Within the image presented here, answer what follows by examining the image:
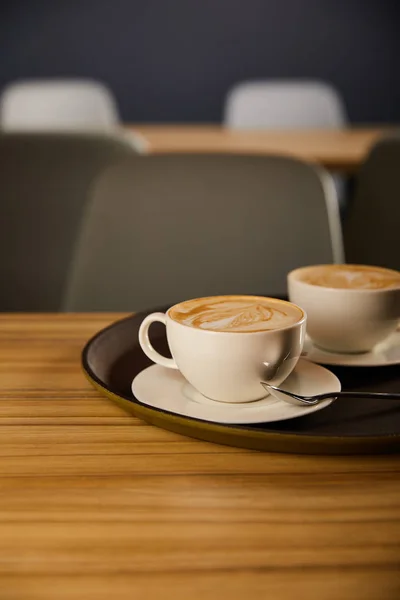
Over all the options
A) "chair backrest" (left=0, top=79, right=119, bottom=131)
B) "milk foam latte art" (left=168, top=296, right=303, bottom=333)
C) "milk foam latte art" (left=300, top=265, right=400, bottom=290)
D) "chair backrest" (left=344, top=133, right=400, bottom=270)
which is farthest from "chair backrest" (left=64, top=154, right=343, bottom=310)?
"chair backrest" (left=0, top=79, right=119, bottom=131)

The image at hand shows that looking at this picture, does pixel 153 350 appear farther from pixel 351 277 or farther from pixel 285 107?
pixel 285 107

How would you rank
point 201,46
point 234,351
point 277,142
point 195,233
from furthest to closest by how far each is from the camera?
point 201,46 → point 277,142 → point 195,233 → point 234,351

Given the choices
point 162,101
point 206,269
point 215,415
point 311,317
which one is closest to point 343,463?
point 215,415

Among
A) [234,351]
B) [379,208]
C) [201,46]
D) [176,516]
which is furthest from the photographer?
[201,46]

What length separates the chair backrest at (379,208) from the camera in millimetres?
1326

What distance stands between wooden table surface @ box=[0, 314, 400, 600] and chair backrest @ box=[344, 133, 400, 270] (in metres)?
0.89

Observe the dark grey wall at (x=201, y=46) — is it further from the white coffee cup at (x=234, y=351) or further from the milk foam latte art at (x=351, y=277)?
the white coffee cup at (x=234, y=351)

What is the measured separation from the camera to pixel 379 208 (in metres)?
1.34

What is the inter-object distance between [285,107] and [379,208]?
1.98 metres

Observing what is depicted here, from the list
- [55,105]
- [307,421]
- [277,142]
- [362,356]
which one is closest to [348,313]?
[362,356]

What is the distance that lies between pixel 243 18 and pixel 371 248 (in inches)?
122

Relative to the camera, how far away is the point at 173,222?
115cm

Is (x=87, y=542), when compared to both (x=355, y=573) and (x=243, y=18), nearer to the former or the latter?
(x=355, y=573)

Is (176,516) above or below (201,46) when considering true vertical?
below
